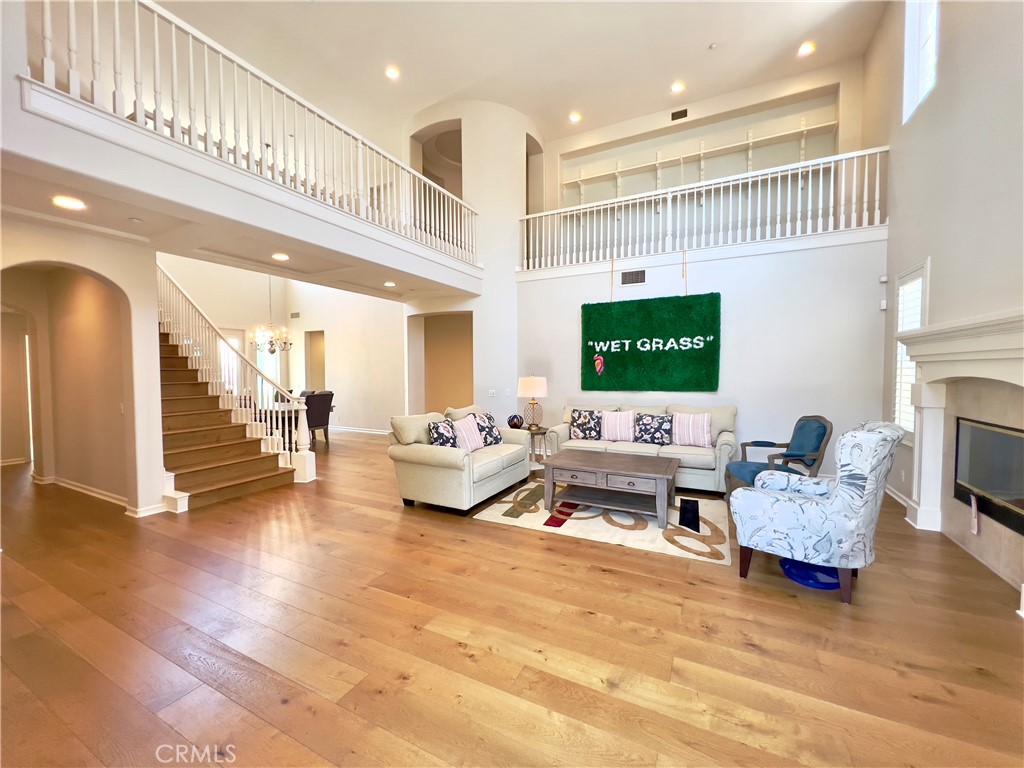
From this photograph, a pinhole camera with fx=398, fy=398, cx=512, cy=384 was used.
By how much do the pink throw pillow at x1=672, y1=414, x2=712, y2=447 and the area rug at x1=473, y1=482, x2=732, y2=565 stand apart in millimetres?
747

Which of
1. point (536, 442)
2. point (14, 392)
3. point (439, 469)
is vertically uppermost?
point (14, 392)

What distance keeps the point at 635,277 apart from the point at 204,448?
5.80 meters

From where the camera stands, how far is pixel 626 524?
348cm

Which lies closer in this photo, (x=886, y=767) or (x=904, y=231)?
(x=886, y=767)

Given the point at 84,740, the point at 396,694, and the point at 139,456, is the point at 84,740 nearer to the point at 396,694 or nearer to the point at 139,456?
the point at 396,694

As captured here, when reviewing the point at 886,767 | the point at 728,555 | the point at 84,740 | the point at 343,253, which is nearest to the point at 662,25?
the point at 343,253

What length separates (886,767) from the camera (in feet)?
4.41

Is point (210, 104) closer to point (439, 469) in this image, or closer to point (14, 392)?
point (439, 469)

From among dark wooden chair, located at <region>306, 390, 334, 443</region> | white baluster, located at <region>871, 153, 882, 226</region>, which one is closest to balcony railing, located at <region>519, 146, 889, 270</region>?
white baluster, located at <region>871, 153, 882, 226</region>

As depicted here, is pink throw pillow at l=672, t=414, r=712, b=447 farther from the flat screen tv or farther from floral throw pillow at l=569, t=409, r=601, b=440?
the flat screen tv

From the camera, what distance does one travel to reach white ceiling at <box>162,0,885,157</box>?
4.44 meters

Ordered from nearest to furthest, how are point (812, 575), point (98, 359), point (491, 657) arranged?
point (491, 657)
point (812, 575)
point (98, 359)

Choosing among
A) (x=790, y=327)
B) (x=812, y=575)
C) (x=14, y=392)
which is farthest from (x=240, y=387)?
(x=790, y=327)

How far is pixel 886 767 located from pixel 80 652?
341 cm
